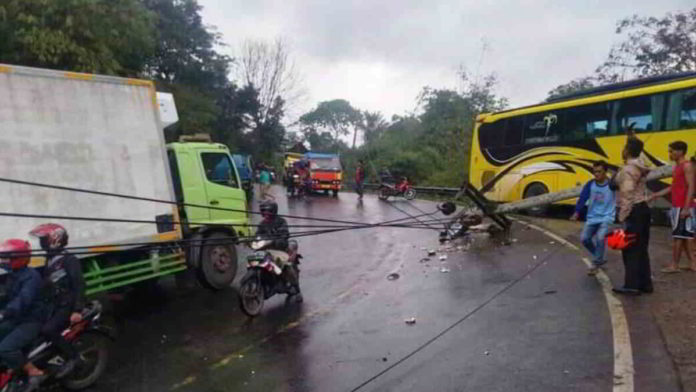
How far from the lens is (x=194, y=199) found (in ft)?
28.5

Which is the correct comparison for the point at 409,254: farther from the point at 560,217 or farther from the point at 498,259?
the point at 560,217

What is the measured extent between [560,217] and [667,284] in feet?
33.0

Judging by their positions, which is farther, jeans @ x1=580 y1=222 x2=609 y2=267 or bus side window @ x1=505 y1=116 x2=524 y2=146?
bus side window @ x1=505 y1=116 x2=524 y2=146

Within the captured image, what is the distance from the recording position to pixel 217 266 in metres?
8.73

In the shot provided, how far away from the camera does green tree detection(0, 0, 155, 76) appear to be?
14773 millimetres

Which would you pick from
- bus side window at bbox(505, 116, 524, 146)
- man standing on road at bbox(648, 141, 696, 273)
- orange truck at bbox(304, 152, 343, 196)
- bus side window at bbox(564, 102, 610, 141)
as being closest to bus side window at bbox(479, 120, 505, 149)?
bus side window at bbox(505, 116, 524, 146)

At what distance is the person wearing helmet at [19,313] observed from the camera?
440cm

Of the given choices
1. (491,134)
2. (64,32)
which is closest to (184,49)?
(64,32)

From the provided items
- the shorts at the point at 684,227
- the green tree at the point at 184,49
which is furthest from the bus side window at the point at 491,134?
the green tree at the point at 184,49

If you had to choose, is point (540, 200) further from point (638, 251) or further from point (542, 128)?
point (542, 128)

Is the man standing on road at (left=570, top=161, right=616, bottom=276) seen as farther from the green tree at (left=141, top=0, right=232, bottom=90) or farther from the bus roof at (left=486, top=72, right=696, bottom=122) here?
the green tree at (left=141, top=0, right=232, bottom=90)

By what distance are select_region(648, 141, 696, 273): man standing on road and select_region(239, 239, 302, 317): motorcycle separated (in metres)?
4.97

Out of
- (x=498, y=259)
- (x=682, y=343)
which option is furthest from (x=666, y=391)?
(x=498, y=259)

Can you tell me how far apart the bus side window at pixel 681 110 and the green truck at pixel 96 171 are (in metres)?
11.1
